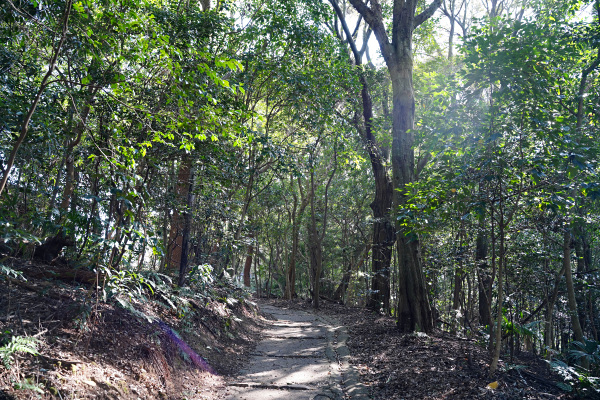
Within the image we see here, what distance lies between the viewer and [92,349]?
410cm

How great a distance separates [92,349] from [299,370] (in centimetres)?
350

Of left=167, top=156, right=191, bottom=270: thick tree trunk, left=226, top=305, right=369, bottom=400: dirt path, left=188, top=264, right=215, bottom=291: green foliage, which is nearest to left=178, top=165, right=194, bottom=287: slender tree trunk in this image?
left=167, top=156, right=191, bottom=270: thick tree trunk

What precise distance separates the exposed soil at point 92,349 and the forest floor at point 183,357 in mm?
12

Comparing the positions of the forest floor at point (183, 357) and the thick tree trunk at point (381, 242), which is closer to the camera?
the forest floor at point (183, 357)

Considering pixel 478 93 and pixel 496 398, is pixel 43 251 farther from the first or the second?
pixel 478 93

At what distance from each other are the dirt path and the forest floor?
0.12 feet

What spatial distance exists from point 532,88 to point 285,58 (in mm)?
5858

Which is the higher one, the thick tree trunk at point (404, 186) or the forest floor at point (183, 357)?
the thick tree trunk at point (404, 186)

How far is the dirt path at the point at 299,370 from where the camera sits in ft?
17.1

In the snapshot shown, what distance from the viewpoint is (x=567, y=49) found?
5242 mm

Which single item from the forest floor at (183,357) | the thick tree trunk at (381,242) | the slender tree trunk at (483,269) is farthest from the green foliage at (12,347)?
the thick tree trunk at (381,242)

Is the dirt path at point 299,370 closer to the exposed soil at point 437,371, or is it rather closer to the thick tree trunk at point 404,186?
the exposed soil at point 437,371

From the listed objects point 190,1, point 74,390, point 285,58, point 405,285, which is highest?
Answer: point 190,1

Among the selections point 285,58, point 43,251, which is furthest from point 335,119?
point 43,251
